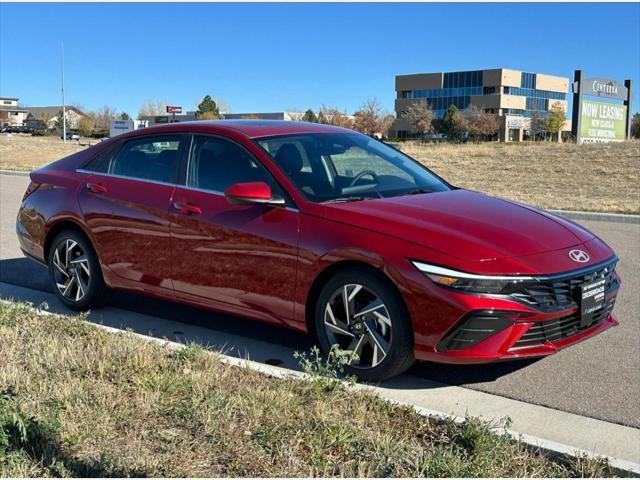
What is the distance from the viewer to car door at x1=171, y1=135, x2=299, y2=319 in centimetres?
471

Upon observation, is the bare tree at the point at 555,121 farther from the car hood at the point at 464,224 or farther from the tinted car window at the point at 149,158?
the car hood at the point at 464,224

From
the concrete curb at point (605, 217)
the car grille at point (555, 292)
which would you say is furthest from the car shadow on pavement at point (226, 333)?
the concrete curb at point (605, 217)

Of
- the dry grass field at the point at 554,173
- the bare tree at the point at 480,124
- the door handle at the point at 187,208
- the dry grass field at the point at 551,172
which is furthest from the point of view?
the bare tree at the point at 480,124

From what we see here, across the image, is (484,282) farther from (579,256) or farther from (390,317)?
(579,256)

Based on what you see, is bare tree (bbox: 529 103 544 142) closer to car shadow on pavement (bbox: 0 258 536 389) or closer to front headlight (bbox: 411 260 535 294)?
car shadow on pavement (bbox: 0 258 536 389)

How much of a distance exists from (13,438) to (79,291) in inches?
116

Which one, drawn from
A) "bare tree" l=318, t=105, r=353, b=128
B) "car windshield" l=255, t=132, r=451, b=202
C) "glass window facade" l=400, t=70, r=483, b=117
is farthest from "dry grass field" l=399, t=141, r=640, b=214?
"glass window facade" l=400, t=70, r=483, b=117

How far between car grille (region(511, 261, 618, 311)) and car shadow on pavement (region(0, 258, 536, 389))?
0.81m

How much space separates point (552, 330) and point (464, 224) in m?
0.81

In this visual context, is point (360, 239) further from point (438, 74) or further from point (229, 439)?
point (438, 74)

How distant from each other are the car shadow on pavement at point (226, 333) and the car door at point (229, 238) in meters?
0.38

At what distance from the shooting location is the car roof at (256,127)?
17.7 ft

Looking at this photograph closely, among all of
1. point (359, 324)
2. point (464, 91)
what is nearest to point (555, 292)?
point (359, 324)

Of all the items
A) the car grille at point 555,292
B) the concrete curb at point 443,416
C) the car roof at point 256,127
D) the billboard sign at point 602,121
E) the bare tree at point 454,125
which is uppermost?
the bare tree at point 454,125
